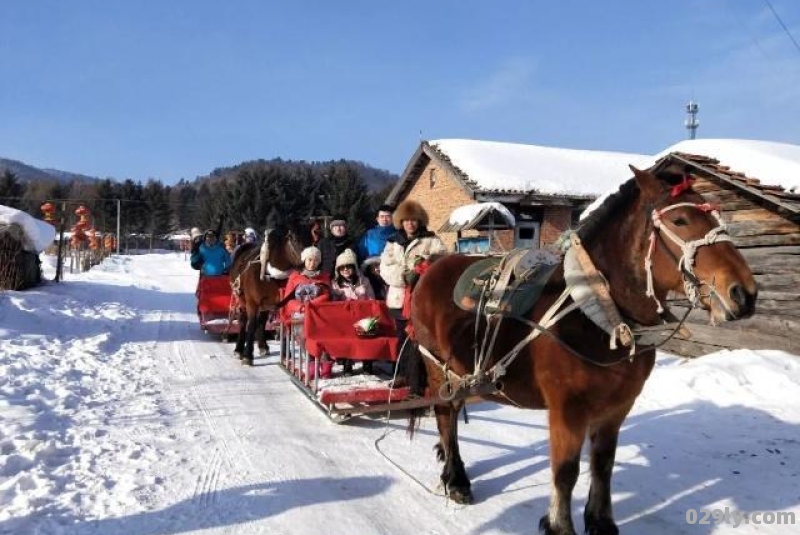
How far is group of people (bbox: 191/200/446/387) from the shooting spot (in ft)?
18.7

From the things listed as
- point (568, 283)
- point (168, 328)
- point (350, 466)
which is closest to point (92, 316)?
point (168, 328)

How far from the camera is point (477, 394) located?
4043 millimetres

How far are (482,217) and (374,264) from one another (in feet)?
20.8

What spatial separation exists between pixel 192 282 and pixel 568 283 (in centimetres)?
2365

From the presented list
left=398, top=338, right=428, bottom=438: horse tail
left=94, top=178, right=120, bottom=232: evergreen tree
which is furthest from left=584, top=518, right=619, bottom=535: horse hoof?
left=94, top=178, right=120, bottom=232: evergreen tree

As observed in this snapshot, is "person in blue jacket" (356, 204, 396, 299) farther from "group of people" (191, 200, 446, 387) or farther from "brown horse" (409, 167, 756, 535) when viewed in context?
"brown horse" (409, 167, 756, 535)

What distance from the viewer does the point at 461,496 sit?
13.6ft

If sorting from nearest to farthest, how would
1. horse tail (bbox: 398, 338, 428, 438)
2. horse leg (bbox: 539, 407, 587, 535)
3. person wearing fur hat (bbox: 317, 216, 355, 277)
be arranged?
horse leg (bbox: 539, 407, 587, 535) → horse tail (bbox: 398, 338, 428, 438) → person wearing fur hat (bbox: 317, 216, 355, 277)

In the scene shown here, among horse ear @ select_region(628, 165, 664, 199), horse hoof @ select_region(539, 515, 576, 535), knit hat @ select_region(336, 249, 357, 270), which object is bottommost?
horse hoof @ select_region(539, 515, 576, 535)

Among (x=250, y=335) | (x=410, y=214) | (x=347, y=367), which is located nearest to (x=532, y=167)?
(x=250, y=335)

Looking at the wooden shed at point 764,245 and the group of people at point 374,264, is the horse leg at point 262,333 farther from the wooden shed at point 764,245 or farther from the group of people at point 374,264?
the wooden shed at point 764,245

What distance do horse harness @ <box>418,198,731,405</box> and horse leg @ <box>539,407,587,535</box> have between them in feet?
1.21

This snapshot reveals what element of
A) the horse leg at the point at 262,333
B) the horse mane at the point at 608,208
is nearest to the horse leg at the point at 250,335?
the horse leg at the point at 262,333

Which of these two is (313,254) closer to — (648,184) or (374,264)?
(374,264)
